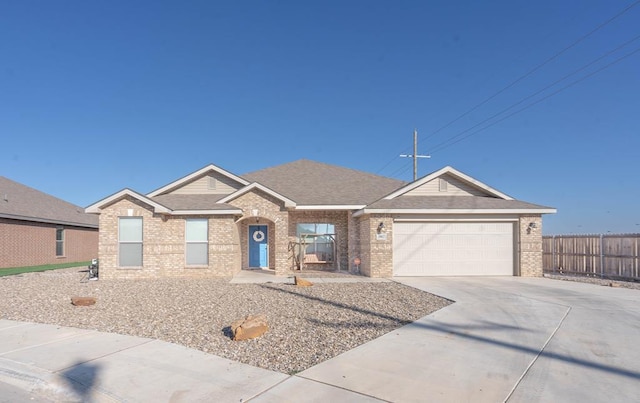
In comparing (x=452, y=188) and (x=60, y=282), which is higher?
(x=452, y=188)

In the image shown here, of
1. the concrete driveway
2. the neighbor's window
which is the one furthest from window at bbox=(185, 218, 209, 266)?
the concrete driveway

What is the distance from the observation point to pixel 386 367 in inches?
197

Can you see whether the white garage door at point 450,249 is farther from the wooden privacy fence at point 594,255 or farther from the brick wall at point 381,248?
the wooden privacy fence at point 594,255

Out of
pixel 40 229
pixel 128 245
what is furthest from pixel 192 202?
pixel 40 229

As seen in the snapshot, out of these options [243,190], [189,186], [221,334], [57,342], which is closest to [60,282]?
[189,186]

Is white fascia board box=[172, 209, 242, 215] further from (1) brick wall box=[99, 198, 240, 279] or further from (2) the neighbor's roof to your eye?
(2) the neighbor's roof

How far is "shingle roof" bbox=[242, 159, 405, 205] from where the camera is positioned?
17.3 metres

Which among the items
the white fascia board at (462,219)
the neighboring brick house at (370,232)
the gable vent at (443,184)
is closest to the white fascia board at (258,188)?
the neighboring brick house at (370,232)

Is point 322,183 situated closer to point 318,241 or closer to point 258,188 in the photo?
point 318,241

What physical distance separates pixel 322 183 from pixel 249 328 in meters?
13.9

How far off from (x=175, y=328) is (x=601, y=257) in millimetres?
15991

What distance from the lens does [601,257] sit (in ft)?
50.6

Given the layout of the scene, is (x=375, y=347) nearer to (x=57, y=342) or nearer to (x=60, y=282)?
(x=57, y=342)

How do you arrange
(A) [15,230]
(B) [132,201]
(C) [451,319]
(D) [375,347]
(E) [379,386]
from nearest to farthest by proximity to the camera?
1. (E) [379,386]
2. (D) [375,347]
3. (C) [451,319]
4. (B) [132,201]
5. (A) [15,230]
